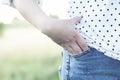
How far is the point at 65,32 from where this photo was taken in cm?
145

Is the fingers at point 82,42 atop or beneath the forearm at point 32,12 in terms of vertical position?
beneath

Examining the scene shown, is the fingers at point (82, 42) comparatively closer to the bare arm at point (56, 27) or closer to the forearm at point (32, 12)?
the bare arm at point (56, 27)

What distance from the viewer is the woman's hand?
1444mm

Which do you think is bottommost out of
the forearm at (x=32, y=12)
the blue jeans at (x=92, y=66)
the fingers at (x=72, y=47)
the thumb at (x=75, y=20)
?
the blue jeans at (x=92, y=66)

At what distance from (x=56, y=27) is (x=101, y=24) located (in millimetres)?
144

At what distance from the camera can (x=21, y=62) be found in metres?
6.00

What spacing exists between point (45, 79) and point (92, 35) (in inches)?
163

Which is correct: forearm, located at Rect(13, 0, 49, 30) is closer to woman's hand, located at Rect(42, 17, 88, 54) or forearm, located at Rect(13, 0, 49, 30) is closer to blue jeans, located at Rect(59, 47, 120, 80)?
woman's hand, located at Rect(42, 17, 88, 54)

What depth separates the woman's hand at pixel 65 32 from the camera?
144 cm

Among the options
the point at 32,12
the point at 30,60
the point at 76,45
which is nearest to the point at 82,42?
the point at 76,45

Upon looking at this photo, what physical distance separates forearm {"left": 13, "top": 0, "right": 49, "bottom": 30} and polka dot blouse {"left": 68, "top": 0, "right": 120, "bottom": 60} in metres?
0.12

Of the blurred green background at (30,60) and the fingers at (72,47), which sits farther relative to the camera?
the blurred green background at (30,60)

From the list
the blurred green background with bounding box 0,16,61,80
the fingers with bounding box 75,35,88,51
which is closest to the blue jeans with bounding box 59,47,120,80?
the fingers with bounding box 75,35,88,51

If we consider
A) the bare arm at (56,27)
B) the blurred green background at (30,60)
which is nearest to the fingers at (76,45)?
the bare arm at (56,27)
